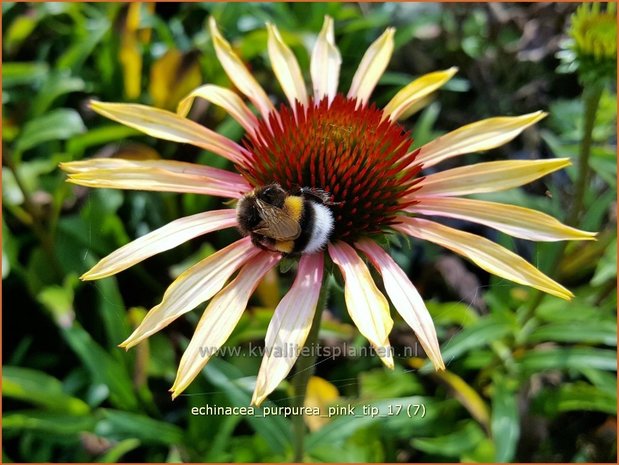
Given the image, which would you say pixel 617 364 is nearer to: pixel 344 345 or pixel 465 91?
pixel 344 345

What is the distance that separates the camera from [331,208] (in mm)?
715

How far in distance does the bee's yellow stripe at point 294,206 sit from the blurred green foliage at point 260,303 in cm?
18

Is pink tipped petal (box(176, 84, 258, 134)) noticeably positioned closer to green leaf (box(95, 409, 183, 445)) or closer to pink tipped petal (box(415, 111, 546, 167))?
pink tipped petal (box(415, 111, 546, 167))

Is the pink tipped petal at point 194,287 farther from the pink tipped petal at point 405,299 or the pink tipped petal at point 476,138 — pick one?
the pink tipped petal at point 476,138

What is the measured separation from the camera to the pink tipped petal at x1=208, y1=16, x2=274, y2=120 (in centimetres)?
86

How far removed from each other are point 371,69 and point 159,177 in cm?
35

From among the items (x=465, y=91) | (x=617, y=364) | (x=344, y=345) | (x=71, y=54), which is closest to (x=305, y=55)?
(x=465, y=91)

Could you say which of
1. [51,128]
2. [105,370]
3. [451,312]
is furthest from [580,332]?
[51,128]

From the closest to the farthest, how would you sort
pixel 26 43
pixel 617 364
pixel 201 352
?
pixel 201 352 → pixel 617 364 → pixel 26 43

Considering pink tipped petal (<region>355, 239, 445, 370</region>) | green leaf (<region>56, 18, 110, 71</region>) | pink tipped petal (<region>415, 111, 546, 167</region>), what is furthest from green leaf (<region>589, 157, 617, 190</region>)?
green leaf (<region>56, 18, 110, 71</region>)

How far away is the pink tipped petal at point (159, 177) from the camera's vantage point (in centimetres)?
74

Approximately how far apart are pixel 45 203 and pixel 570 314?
105 centimetres

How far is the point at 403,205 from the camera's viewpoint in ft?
2.42

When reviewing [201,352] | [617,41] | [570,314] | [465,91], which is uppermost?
[465,91]
